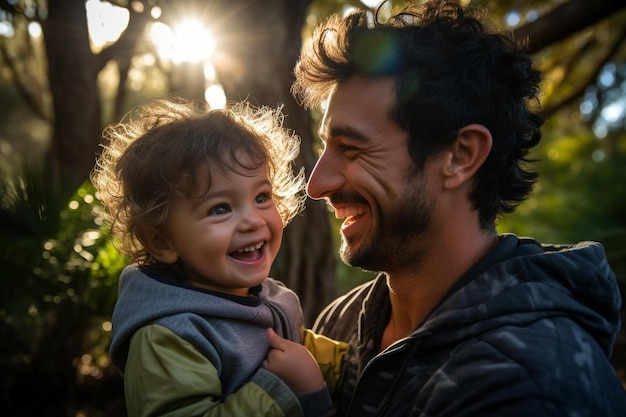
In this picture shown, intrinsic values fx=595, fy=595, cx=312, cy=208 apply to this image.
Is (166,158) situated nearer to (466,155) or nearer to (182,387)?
(182,387)

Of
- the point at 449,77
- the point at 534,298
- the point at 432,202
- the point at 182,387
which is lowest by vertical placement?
the point at 182,387

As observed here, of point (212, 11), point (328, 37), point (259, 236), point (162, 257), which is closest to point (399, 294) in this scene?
point (259, 236)

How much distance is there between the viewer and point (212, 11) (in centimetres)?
296

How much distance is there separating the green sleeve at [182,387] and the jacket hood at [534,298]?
0.45 m

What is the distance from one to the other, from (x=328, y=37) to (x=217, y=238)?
0.92 meters

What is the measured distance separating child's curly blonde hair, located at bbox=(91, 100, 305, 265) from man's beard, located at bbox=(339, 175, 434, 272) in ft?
1.50

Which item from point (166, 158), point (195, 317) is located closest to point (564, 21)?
point (166, 158)

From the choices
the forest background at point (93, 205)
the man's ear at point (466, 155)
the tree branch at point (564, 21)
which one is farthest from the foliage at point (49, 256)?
the tree branch at point (564, 21)

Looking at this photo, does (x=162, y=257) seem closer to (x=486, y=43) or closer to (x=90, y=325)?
(x=486, y=43)

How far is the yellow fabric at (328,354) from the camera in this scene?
207cm

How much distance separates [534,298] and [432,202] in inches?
20.9

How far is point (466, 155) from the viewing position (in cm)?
202

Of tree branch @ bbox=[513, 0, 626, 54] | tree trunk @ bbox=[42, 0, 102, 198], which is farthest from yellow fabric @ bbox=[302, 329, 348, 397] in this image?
tree trunk @ bbox=[42, 0, 102, 198]

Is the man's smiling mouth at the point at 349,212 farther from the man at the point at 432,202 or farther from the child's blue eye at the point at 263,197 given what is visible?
the child's blue eye at the point at 263,197
